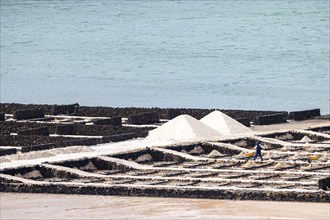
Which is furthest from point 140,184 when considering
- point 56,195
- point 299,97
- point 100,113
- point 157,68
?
point 157,68

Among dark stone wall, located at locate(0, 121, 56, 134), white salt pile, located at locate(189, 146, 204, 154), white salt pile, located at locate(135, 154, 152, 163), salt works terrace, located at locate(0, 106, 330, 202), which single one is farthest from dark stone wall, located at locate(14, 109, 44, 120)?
white salt pile, located at locate(135, 154, 152, 163)

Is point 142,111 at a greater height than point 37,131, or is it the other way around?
point 142,111

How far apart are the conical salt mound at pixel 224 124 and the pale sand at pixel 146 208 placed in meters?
19.5

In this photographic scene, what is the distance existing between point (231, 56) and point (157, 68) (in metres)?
12.2

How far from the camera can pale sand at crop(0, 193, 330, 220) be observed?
53.7m

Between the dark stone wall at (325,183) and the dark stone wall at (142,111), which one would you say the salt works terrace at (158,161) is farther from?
the dark stone wall at (142,111)

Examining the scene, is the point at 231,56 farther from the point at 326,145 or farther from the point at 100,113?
the point at 326,145

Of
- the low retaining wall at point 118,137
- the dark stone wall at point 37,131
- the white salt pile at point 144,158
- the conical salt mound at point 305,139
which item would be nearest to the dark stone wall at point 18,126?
the dark stone wall at point 37,131

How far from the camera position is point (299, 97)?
138 metres

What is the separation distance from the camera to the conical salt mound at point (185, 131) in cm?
7469

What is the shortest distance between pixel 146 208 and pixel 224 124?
22.5 meters

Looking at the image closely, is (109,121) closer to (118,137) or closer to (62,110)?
(118,137)

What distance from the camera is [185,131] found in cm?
7531

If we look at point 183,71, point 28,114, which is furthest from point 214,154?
point 183,71
